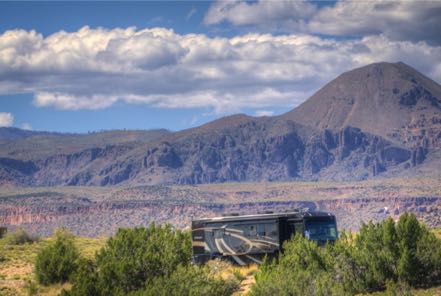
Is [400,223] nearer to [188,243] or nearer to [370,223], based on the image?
[370,223]

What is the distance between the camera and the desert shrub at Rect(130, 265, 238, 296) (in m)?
31.3

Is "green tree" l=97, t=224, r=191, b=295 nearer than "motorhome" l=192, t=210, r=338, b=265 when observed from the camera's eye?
Yes

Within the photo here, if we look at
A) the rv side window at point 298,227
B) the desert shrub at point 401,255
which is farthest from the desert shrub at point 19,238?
the desert shrub at point 401,255

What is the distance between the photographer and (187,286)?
31812 mm

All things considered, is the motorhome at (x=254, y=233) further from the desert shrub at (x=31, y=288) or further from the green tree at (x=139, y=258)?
the desert shrub at (x=31, y=288)

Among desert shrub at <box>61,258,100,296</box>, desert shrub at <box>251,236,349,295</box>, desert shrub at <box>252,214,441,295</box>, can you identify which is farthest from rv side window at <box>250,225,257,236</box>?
desert shrub at <box>61,258,100,296</box>

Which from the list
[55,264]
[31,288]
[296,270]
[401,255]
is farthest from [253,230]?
[401,255]

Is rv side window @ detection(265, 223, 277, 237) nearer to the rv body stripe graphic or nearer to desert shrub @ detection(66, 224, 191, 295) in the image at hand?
the rv body stripe graphic

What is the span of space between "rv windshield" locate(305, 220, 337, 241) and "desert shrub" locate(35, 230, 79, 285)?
1141cm

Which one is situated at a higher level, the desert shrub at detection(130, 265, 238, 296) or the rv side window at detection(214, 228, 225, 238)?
the rv side window at detection(214, 228, 225, 238)

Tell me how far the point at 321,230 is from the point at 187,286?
13.5 m

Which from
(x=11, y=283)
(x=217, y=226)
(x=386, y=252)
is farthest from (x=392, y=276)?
(x=11, y=283)

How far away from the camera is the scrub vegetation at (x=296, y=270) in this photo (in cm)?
3169

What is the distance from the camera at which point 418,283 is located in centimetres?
3381
